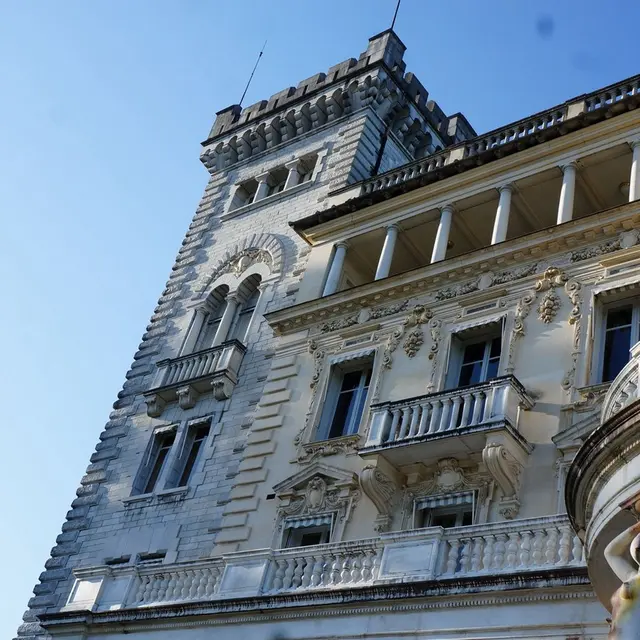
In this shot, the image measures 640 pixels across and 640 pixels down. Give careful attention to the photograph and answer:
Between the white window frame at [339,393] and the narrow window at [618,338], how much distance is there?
5529 mm

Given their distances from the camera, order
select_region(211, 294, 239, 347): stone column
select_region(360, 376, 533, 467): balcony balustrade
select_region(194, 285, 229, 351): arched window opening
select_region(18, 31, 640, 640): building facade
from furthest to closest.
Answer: select_region(194, 285, 229, 351): arched window opening
select_region(211, 294, 239, 347): stone column
select_region(360, 376, 533, 467): balcony balustrade
select_region(18, 31, 640, 640): building facade

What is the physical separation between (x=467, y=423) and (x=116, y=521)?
10.9 metres

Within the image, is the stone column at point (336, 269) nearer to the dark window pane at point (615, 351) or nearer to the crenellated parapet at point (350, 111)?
the crenellated parapet at point (350, 111)

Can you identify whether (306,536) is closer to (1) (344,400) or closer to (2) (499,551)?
(1) (344,400)

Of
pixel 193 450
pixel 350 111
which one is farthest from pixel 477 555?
pixel 350 111

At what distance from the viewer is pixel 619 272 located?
19500mm

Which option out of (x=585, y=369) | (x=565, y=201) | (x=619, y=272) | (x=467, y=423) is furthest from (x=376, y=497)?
(x=565, y=201)

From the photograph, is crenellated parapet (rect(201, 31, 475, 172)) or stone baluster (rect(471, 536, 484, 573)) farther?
crenellated parapet (rect(201, 31, 475, 172))

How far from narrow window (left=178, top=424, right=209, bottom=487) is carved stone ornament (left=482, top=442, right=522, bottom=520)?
9411 millimetres

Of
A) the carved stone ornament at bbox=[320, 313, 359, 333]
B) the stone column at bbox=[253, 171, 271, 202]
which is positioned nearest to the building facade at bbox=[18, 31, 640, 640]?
the stone column at bbox=[253, 171, 271, 202]

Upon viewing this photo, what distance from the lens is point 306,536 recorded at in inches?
803

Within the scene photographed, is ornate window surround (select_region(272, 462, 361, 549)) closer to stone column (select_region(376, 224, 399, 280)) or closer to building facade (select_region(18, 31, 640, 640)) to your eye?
building facade (select_region(18, 31, 640, 640))

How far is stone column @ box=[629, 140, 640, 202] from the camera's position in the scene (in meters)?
20.6

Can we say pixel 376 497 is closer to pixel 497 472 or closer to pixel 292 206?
pixel 497 472
